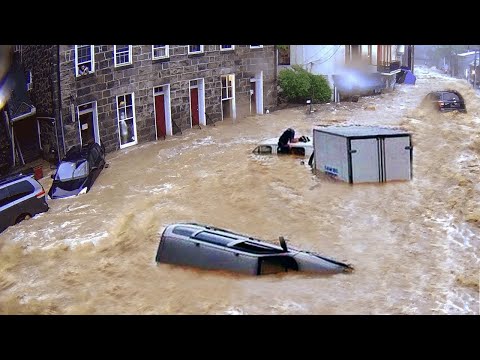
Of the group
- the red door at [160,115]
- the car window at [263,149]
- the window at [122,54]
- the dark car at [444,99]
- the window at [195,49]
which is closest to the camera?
the window at [122,54]

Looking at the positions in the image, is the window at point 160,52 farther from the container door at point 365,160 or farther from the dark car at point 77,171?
the container door at point 365,160

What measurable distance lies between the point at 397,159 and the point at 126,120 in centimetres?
178

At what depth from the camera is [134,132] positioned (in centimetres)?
501

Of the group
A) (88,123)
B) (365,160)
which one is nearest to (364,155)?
(365,160)

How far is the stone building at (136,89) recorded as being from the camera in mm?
4617

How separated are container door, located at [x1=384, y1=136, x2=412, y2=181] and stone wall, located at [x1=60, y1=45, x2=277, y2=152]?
98cm

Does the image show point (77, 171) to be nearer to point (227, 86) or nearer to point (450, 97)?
point (227, 86)

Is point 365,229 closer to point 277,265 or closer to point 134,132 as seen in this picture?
point 277,265

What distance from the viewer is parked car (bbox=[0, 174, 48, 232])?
14.5ft

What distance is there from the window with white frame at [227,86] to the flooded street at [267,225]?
0.20 metres

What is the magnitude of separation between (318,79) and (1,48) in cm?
213

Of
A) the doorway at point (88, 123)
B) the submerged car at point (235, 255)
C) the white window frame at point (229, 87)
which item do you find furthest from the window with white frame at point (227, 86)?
the submerged car at point (235, 255)

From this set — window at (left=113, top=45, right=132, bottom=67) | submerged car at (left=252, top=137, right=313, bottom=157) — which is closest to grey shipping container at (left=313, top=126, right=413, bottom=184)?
submerged car at (left=252, top=137, right=313, bottom=157)

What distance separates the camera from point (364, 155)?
4707 mm
